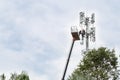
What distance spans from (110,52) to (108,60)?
4.63 feet

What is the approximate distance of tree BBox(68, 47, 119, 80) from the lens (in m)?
53.9

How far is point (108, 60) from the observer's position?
55375mm

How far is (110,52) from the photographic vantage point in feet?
185

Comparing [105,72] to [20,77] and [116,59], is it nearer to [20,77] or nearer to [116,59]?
[116,59]

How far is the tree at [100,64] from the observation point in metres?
53.9

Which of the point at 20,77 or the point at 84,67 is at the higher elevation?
the point at 20,77

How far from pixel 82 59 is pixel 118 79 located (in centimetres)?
535

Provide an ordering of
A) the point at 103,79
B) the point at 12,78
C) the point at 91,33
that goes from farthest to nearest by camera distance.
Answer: the point at 91,33, the point at 103,79, the point at 12,78

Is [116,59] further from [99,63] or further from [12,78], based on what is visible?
[12,78]

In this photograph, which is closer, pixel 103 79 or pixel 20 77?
pixel 20 77

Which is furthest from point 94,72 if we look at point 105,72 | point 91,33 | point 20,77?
point 20,77

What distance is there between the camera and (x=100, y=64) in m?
54.9

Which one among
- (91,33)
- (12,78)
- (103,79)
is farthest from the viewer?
(91,33)

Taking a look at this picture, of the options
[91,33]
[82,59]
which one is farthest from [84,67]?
[91,33]
